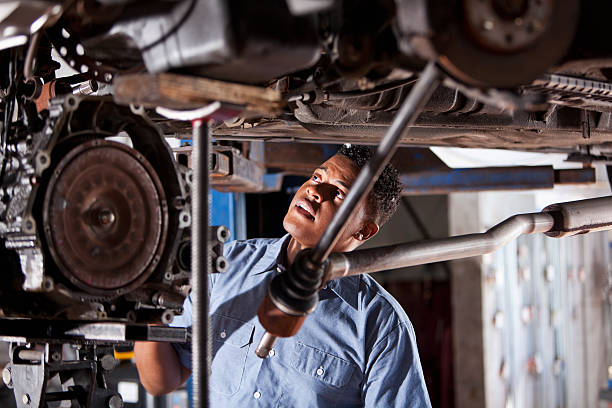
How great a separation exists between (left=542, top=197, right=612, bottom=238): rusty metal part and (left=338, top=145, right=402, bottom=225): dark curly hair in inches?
30.4

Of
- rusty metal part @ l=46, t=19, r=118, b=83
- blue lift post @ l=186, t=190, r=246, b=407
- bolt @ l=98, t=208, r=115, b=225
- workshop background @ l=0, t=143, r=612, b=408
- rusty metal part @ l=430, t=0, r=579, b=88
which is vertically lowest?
workshop background @ l=0, t=143, r=612, b=408

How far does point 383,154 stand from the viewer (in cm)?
93

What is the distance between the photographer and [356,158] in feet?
7.02

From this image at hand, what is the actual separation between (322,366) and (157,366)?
0.43 m

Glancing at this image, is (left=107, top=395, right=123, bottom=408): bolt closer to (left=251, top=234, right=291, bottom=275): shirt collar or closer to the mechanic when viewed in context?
the mechanic

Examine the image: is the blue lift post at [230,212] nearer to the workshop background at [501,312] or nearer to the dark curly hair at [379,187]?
the dark curly hair at [379,187]

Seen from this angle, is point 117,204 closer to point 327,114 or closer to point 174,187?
point 174,187

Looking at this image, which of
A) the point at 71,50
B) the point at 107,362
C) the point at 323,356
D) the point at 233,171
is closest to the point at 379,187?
the point at 233,171

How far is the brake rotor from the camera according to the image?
3.25 feet

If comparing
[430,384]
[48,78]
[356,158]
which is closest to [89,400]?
[48,78]

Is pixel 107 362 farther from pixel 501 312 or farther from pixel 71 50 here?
pixel 501 312

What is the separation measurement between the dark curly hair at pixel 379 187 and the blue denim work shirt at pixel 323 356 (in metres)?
0.29

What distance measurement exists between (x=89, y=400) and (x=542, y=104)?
3.10ft

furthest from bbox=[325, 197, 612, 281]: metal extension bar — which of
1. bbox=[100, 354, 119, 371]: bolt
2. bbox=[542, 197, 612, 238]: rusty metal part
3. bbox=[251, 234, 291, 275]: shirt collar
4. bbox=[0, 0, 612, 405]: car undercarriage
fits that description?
bbox=[251, 234, 291, 275]: shirt collar
